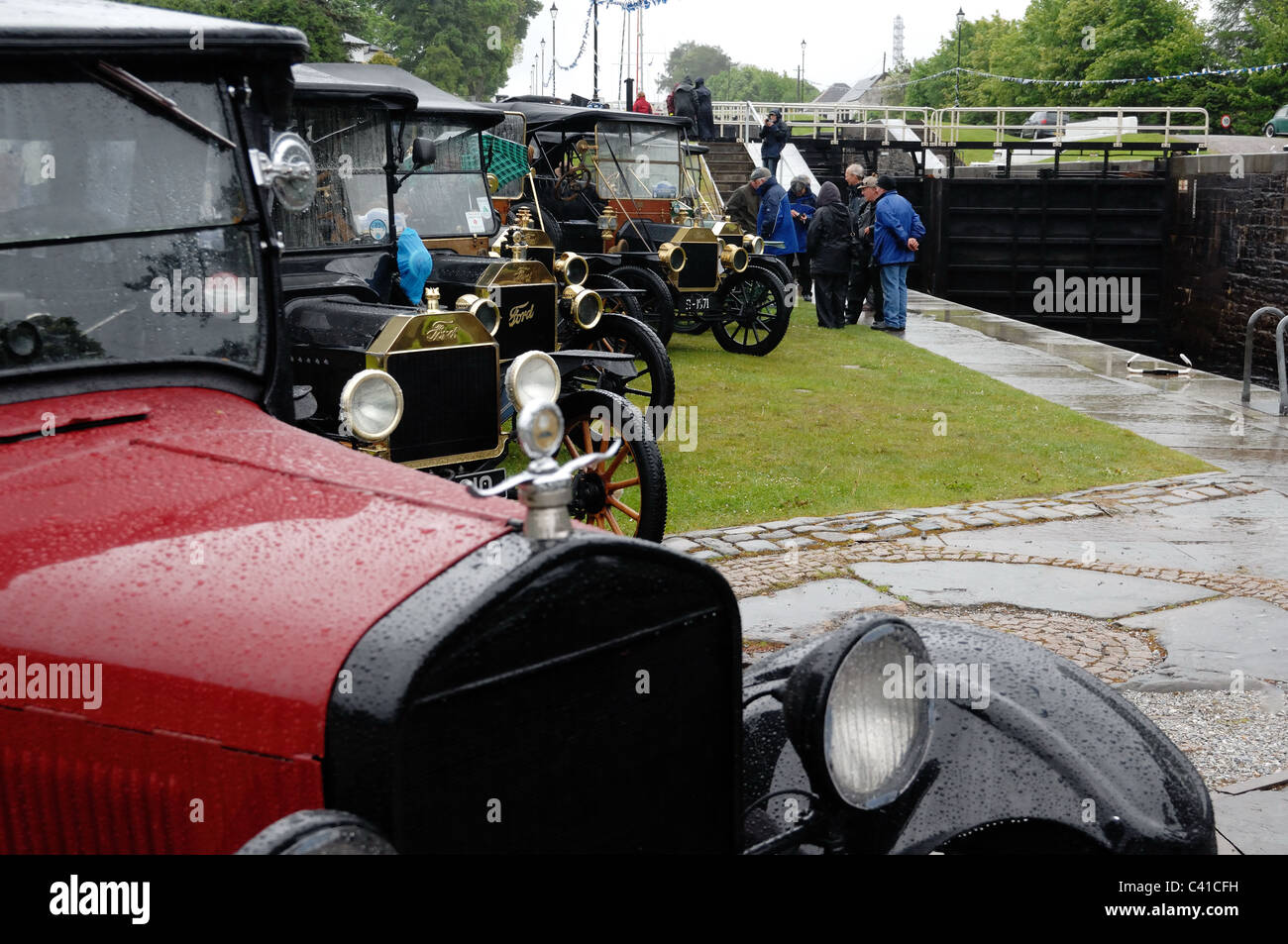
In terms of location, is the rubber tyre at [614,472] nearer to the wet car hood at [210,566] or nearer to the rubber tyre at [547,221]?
the wet car hood at [210,566]

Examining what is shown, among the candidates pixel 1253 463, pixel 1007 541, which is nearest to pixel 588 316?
pixel 1007 541

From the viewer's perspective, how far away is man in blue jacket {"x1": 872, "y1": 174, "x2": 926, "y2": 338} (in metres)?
15.8

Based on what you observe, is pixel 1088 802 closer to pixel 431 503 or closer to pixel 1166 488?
pixel 431 503

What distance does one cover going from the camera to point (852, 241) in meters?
16.1

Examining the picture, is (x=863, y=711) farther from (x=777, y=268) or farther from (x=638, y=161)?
(x=638, y=161)

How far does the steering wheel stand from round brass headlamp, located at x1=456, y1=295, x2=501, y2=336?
7.57 meters

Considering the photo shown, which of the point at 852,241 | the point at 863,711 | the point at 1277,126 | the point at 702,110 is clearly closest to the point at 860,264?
the point at 852,241

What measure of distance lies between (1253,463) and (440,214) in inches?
247

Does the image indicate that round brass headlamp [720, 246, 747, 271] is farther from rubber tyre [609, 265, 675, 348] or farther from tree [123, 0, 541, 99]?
tree [123, 0, 541, 99]

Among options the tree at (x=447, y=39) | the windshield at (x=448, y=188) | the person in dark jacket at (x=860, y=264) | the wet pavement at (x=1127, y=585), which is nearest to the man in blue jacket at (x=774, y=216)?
the person in dark jacket at (x=860, y=264)

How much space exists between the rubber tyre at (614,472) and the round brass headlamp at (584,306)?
2383 millimetres

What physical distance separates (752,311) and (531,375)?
910 cm

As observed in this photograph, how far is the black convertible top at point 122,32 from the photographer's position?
9.75ft

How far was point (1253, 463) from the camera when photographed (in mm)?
9148
